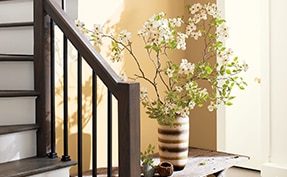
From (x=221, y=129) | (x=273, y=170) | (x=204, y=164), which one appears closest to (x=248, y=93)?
(x=273, y=170)

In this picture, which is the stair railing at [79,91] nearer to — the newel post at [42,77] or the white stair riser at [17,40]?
the newel post at [42,77]

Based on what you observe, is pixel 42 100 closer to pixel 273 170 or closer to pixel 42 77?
pixel 42 77

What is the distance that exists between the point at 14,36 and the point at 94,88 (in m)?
0.91

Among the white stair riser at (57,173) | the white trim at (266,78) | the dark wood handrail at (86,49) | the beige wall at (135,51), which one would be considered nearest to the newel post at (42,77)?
the dark wood handrail at (86,49)

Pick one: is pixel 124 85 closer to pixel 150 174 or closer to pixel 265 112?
pixel 150 174

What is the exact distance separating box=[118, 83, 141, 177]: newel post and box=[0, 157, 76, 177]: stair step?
1.37ft

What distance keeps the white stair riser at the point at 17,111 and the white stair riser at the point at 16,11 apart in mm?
661

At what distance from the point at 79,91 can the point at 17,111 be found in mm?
452

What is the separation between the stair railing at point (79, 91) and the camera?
180 cm

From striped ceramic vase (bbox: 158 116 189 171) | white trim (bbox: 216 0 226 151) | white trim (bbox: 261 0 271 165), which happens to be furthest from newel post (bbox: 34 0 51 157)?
white trim (bbox: 261 0 271 165)

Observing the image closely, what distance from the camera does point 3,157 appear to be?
210 cm

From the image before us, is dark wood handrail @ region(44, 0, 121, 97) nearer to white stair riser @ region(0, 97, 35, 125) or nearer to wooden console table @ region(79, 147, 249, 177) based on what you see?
white stair riser @ region(0, 97, 35, 125)

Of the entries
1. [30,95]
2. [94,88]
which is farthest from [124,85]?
[30,95]

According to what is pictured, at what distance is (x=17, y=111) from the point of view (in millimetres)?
2277
